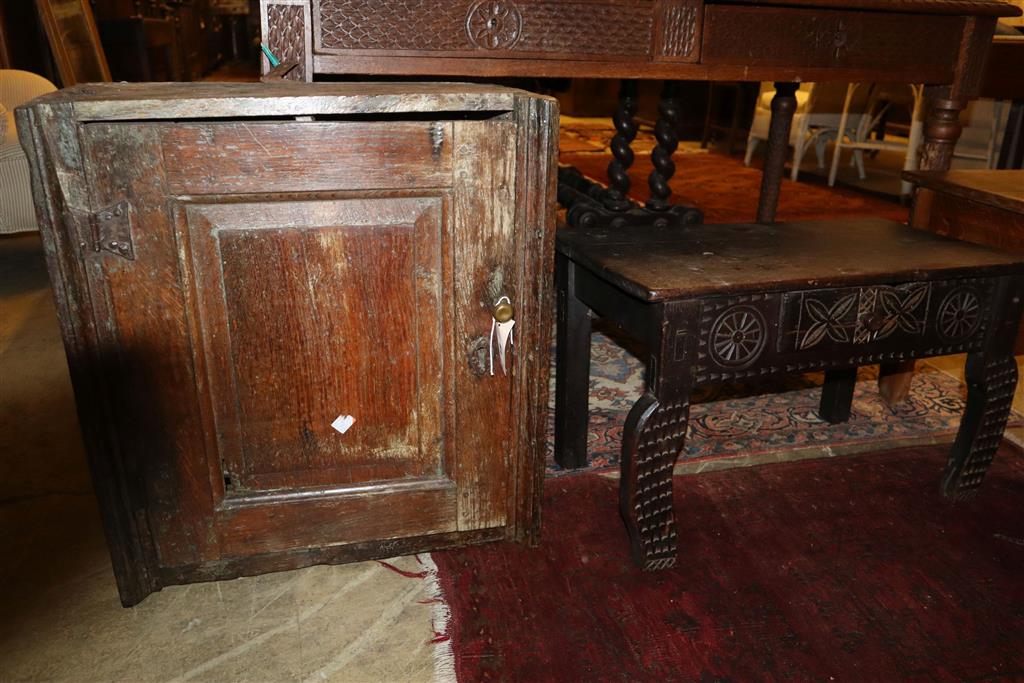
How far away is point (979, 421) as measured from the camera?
66.2 inches

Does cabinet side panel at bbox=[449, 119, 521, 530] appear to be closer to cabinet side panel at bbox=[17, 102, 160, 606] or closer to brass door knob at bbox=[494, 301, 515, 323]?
brass door knob at bbox=[494, 301, 515, 323]

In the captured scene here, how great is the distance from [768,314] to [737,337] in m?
0.07

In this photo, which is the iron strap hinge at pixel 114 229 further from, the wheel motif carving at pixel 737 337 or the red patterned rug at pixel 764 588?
the wheel motif carving at pixel 737 337

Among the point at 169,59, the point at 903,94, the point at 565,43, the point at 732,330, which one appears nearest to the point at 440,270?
the point at 732,330

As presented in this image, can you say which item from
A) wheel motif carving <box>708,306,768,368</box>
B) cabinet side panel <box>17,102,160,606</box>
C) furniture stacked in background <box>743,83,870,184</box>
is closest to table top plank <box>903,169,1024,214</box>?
wheel motif carving <box>708,306,768,368</box>

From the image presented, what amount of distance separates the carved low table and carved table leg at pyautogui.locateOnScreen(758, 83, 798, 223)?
1.26 m

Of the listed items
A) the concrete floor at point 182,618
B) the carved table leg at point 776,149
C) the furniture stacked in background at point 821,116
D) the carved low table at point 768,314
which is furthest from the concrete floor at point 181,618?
the furniture stacked in background at point 821,116

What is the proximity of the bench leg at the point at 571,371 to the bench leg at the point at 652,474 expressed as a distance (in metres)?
0.33

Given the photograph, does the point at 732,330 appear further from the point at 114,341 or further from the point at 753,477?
the point at 114,341

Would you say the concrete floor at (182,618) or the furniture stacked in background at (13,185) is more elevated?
the furniture stacked in background at (13,185)

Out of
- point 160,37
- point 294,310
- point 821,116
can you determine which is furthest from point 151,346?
point 160,37

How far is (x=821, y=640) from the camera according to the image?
1.35 metres

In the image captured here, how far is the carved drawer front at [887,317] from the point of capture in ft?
4.66

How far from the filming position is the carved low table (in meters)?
1.37
